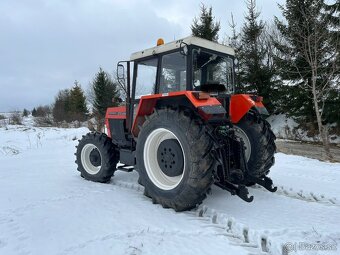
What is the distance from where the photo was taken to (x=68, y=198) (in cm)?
414

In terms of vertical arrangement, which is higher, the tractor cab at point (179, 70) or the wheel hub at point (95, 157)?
the tractor cab at point (179, 70)

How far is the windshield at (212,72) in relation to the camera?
4090mm

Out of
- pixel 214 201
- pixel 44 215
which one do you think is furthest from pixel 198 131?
pixel 44 215

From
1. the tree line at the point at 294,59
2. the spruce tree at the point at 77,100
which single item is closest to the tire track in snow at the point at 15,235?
the tree line at the point at 294,59

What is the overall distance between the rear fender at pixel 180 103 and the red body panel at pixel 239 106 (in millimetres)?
815

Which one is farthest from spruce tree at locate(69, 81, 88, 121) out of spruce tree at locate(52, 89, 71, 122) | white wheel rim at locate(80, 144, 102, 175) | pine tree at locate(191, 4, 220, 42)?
white wheel rim at locate(80, 144, 102, 175)

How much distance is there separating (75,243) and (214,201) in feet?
6.52

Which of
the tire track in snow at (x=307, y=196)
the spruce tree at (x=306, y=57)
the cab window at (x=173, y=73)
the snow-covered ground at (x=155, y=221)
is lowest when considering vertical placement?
the snow-covered ground at (x=155, y=221)

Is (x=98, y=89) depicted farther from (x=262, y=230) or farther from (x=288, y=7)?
(x=262, y=230)

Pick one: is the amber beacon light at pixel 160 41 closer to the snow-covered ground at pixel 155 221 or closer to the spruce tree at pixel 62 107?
the snow-covered ground at pixel 155 221

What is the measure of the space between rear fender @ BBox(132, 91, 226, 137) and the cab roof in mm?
747

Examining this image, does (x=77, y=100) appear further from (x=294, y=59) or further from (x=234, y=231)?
(x=234, y=231)

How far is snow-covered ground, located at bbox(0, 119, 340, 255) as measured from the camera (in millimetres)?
2676

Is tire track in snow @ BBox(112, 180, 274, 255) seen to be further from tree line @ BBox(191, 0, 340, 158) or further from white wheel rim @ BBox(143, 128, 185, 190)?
tree line @ BBox(191, 0, 340, 158)
